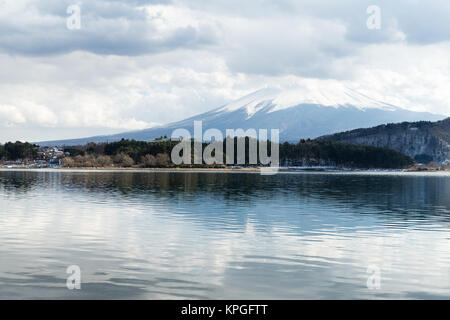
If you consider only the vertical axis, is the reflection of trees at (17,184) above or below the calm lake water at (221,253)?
above

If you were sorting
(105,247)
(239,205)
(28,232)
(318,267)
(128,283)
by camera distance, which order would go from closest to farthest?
(128,283) → (318,267) → (105,247) → (28,232) → (239,205)

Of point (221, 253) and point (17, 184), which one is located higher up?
point (17, 184)

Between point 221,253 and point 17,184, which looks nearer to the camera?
point 221,253

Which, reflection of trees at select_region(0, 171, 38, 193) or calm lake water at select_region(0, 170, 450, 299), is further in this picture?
reflection of trees at select_region(0, 171, 38, 193)

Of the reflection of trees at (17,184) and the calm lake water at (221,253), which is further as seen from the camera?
the reflection of trees at (17,184)

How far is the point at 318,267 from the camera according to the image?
20609 mm

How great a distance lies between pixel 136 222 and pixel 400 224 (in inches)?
691

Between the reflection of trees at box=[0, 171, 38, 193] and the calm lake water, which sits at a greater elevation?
the reflection of trees at box=[0, 171, 38, 193]
